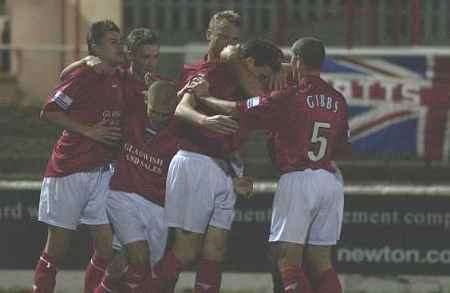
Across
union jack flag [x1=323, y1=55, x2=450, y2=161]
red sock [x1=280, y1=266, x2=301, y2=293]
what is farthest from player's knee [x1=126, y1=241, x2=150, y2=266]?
Result: union jack flag [x1=323, y1=55, x2=450, y2=161]

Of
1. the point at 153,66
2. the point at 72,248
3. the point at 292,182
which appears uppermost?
the point at 153,66

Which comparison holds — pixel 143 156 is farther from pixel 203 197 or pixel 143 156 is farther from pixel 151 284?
pixel 151 284

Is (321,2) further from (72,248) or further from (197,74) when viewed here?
(197,74)

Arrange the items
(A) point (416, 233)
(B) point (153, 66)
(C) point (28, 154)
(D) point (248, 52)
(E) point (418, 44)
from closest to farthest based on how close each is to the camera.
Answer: (D) point (248, 52)
(B) point (153, 66)
(A) point (416, 233)
(C) point (28, 154)
(E) point (418, 44)

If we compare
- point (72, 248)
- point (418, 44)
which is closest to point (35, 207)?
point (72, 248)

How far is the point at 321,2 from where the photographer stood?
45.8 ft

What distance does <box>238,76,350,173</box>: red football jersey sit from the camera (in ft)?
26.2

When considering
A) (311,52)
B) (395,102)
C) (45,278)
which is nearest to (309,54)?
(311,52)

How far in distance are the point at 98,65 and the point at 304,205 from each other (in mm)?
1435

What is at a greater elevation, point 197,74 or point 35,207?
point 197,74

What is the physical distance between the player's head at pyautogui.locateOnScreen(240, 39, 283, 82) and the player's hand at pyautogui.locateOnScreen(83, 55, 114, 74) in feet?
2.83

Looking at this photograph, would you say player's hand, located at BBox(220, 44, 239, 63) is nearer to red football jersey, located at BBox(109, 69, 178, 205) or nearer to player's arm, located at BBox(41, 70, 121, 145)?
red football jersey, located at BBox(109, 69, 178, 205)

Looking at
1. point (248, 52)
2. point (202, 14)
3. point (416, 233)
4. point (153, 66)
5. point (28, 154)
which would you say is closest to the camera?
point (248, 52)

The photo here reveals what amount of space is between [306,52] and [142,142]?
1.09 meters
